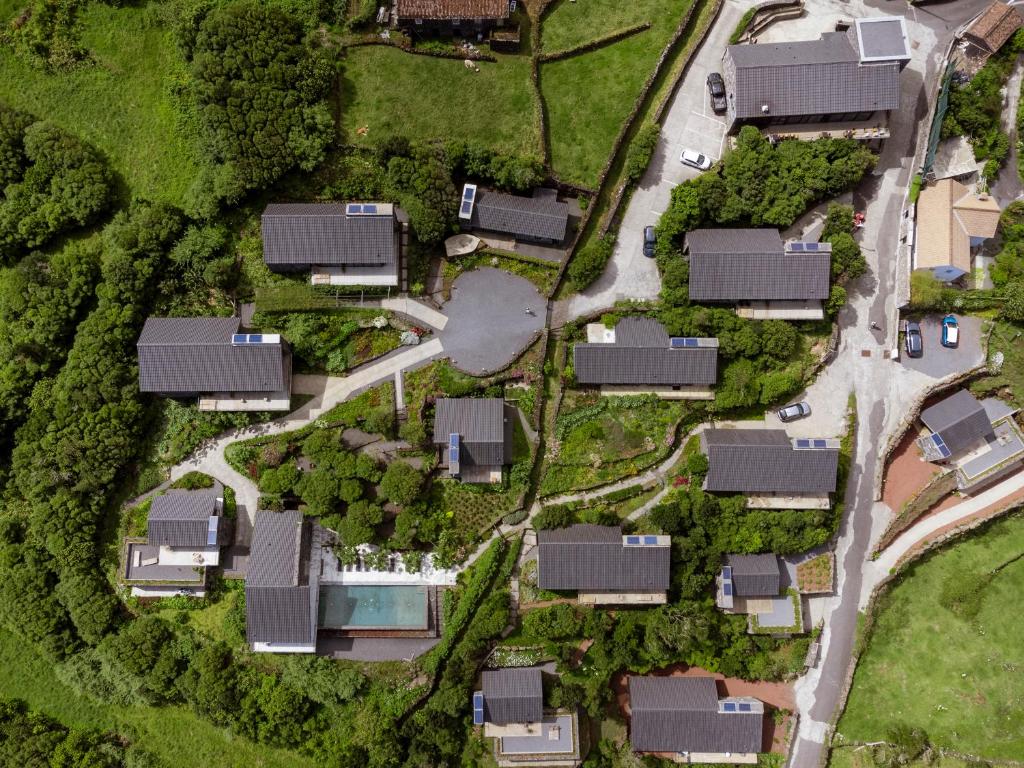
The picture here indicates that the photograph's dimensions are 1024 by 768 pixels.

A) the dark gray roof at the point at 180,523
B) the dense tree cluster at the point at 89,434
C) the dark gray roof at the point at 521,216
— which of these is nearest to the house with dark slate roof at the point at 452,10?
the dark gray roof at the point at 521,216

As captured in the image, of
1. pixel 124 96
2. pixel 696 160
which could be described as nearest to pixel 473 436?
pixel 696 160

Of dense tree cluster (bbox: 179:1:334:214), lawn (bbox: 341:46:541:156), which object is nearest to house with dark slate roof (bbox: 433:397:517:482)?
lawn (bbox: 341:46:541:156)

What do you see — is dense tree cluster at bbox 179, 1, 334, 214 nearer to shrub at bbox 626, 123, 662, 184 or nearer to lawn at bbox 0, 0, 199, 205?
lawn at bbox 0, 0, 199, 205

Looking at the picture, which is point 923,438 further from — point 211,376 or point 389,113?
point 211,376

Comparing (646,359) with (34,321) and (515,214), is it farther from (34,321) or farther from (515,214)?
(34,321)

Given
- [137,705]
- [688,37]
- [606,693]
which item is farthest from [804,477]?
[137,705]

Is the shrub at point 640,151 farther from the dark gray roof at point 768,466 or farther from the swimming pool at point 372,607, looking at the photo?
the swimming pool at point 372,607
